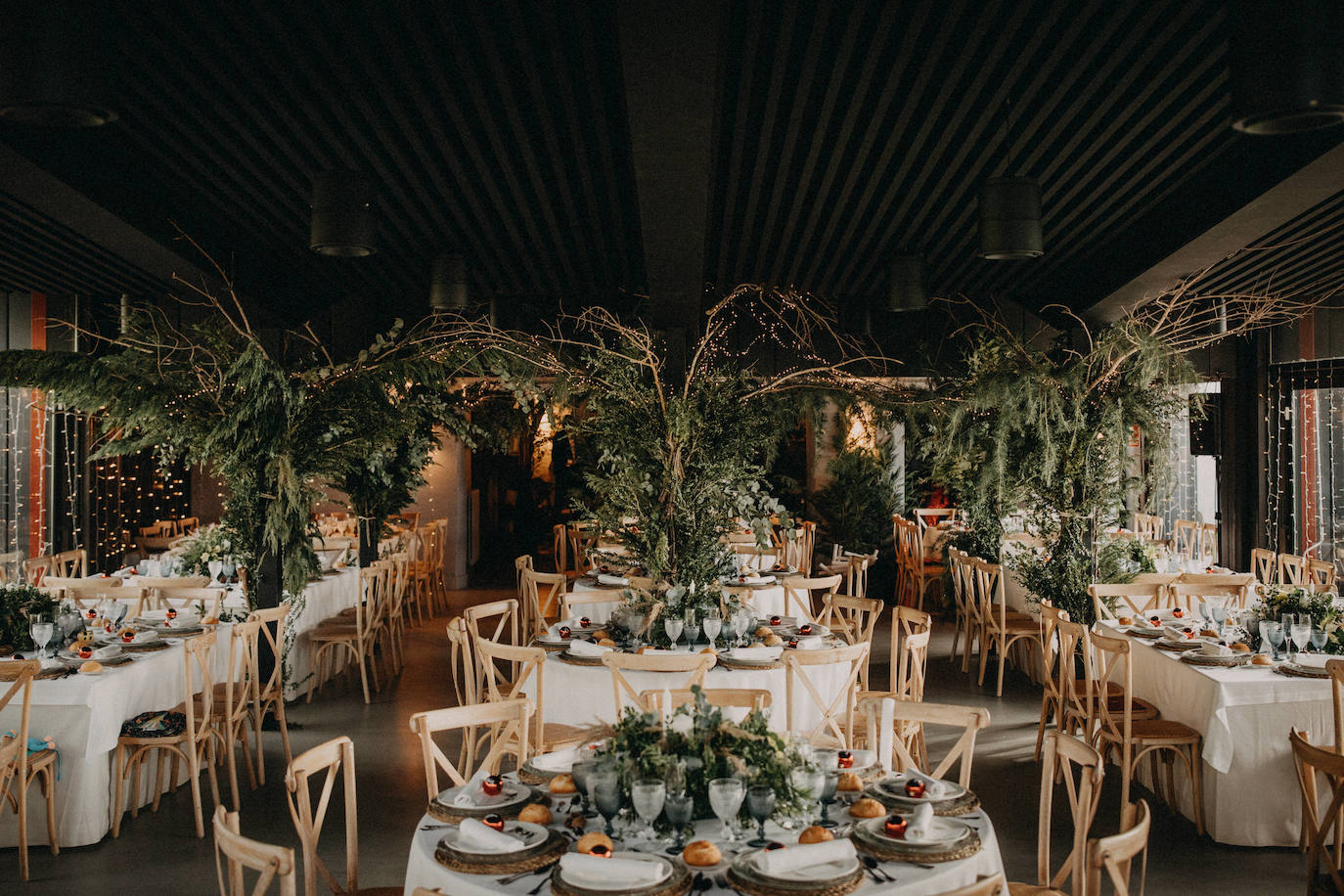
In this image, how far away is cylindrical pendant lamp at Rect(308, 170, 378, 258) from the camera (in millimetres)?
5047

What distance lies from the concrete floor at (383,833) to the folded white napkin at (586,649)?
1.08m

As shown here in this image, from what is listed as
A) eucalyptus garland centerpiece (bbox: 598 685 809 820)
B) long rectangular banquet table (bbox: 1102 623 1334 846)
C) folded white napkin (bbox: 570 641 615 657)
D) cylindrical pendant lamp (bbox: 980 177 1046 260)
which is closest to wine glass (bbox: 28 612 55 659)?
folded white napkin (bbox: 570 641 615 657)

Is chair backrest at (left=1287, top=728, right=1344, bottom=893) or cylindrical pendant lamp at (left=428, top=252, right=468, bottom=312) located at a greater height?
cylindrical pendant lamp at (left=428, top=252, right=468, bottom=312)

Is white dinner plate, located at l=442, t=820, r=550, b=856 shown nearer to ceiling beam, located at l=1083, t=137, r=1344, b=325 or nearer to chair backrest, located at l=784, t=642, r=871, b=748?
chair backrest, located at l=784, t=642, r=871, b=748

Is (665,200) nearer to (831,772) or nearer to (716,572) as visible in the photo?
(716,572)

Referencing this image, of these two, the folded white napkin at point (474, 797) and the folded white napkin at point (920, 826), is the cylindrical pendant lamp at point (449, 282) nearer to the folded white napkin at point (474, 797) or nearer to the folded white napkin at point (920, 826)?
the folded white napkin at point (474, 797)

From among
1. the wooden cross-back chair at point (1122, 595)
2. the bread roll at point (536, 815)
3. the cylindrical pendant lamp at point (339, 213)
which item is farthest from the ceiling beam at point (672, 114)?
the wooden cross-back chair at point (1122, 595)

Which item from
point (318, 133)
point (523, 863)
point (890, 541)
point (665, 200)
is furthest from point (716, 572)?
point (890, 541)

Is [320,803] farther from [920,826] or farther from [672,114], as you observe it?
[672,114]

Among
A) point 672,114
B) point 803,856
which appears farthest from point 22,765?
point 672,114

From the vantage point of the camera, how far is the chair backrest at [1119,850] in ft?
7.15

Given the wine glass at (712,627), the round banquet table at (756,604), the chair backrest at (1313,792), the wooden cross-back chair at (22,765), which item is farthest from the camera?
the round banquet table at (756,604)

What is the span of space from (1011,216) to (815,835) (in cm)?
344

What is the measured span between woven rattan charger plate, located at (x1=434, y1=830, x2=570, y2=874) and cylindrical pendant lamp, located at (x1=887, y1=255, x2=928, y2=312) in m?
6.42
